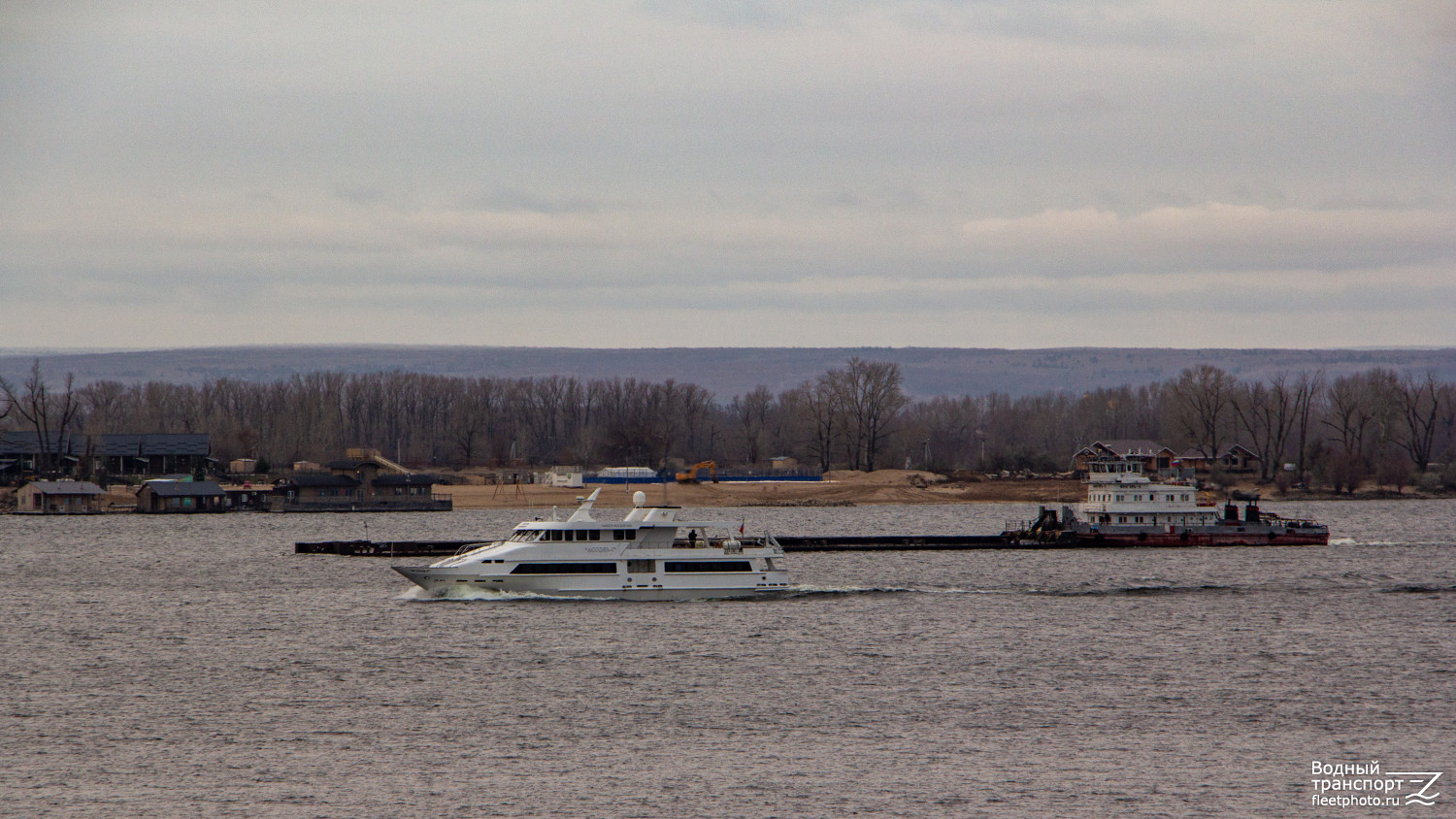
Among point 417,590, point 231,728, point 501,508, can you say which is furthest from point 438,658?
point 501,508

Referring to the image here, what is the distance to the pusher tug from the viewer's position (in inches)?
2702

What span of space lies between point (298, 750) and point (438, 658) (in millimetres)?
13499

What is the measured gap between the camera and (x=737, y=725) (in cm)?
4419

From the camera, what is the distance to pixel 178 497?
15475 cm

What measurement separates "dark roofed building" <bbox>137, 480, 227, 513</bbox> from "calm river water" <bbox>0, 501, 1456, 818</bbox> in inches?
2791

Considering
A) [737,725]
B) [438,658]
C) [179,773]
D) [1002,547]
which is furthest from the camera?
[1002,547]

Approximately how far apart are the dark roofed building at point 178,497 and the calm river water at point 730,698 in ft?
233

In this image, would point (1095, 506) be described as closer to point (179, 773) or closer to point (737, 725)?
point (737, 725)

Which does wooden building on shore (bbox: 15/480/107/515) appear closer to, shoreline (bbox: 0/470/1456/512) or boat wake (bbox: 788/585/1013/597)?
shoreline (bbox: 0/470/1456/512)

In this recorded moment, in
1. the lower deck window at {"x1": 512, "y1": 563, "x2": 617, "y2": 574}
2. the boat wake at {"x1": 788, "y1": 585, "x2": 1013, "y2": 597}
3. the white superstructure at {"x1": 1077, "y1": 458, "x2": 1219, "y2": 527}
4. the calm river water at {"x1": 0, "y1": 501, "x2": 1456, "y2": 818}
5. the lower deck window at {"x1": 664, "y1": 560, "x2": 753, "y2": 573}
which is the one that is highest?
the white superstructure at {"x1": 1077, "y1": 458, "x2": 1219, "y2": 527}

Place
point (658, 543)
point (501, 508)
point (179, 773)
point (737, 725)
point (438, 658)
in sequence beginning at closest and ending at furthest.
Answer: point (179, 773) → point (737, 725) → point (438, 658) → point (658, 543) → point (501, 508)

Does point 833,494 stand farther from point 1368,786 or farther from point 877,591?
point 1368,786

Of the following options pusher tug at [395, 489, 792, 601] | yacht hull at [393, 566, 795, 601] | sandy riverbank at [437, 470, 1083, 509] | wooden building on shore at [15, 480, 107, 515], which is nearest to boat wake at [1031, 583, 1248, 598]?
yacht hull at [393, 566, 795, 601]

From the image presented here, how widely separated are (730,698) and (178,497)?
121 m
